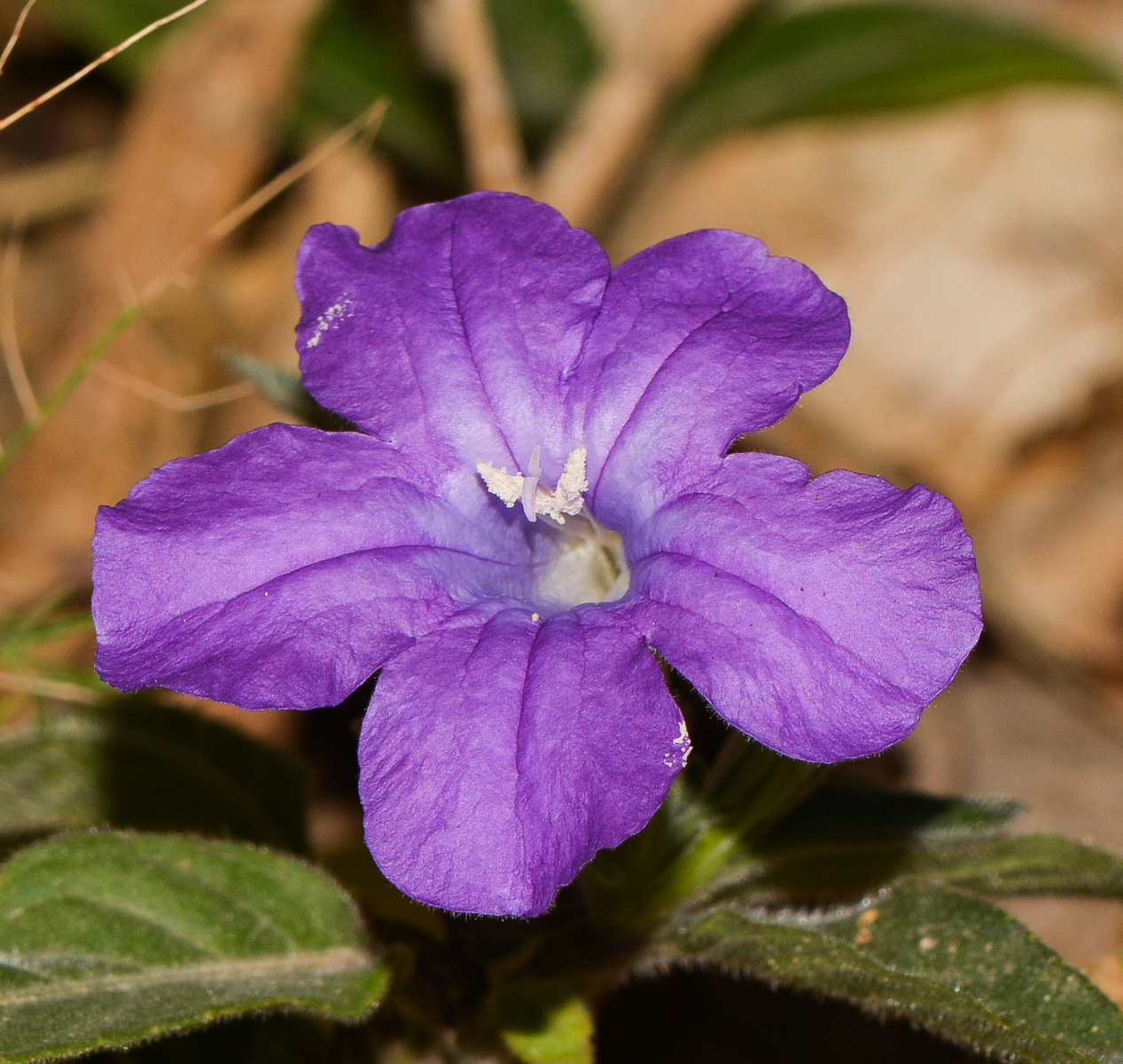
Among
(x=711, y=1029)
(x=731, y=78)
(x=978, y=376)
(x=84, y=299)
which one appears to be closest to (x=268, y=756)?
(x=711, y=1029)

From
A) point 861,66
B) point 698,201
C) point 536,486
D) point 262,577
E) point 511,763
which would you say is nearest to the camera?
point 511,763

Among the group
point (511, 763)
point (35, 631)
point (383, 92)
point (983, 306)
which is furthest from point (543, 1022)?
point (383, 92)

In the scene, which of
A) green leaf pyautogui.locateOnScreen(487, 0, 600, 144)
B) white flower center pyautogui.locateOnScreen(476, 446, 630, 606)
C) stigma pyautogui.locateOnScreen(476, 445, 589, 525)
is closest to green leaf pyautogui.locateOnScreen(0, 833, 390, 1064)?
white flower center pyautogui.locateOnScreen(476, 446, 630, 606)

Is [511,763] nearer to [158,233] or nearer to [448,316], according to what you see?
[448,316]

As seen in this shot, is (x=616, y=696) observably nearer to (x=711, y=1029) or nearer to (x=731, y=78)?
(x=711, y=1029)

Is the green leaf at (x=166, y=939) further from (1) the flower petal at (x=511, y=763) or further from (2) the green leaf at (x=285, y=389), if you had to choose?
(2) the green leaf at (x=285, y=389)

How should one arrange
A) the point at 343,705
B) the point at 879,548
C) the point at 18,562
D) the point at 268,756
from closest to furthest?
the point at 879,548
the point at 268,756
the point at 343,705
the point at 18,562
